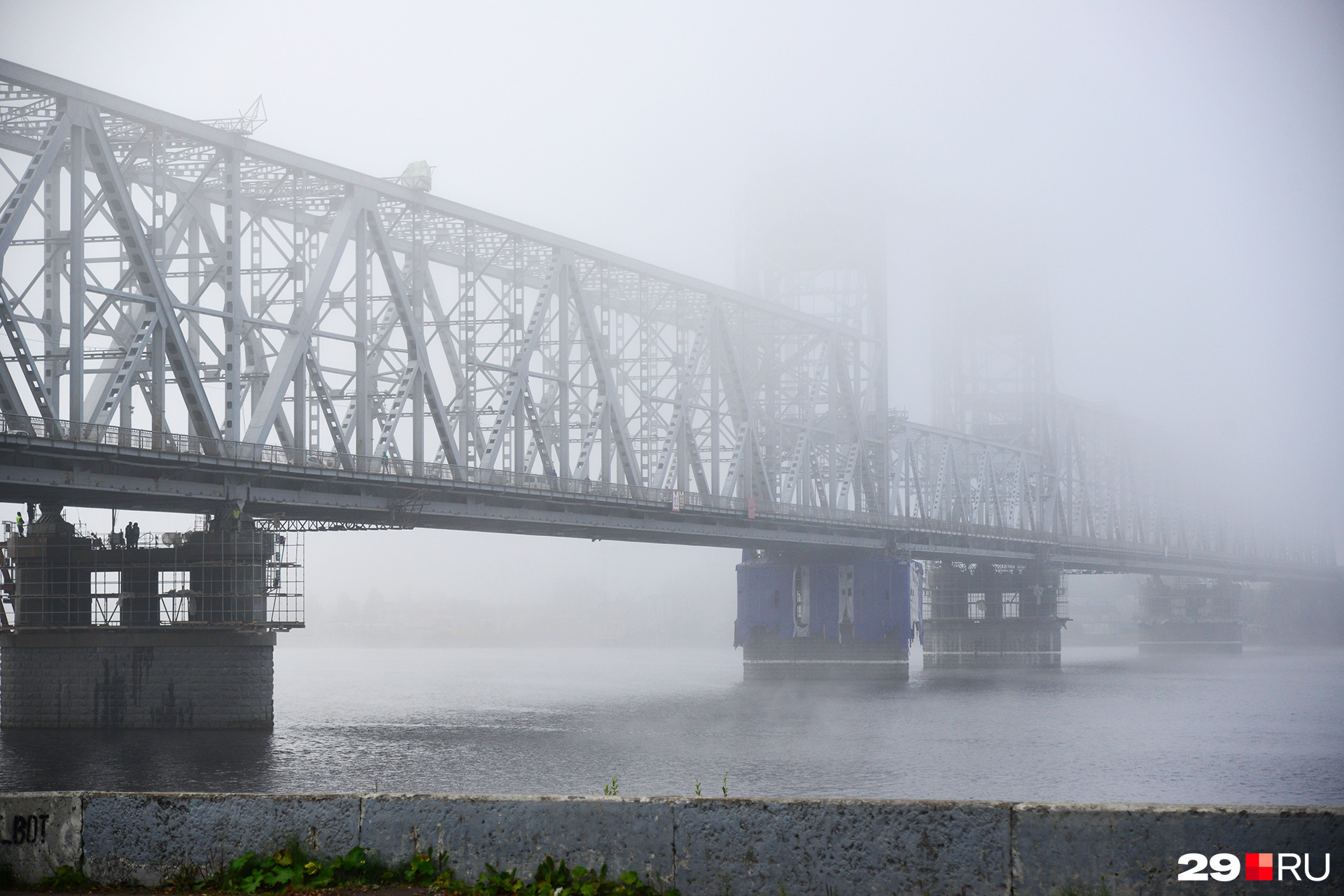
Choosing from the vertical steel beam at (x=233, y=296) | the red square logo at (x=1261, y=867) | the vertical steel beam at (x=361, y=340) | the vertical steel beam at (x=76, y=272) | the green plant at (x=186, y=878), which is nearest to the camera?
the red square logo at (x=1261, y=867)

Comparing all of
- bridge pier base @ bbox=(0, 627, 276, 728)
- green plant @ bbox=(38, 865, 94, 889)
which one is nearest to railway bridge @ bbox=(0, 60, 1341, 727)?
bridge pier base @ bbox=(0, 627, 276, 728)

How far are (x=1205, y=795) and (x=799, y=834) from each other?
35.3 metres

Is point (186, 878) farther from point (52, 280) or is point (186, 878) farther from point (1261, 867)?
point (52, 280)

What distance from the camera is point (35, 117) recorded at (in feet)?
194

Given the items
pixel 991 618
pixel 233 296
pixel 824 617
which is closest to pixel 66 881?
pixel 233 296

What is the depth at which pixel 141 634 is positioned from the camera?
5788 centimetres

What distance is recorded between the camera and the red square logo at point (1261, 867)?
34.8ft

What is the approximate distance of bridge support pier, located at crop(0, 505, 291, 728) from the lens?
5766cm

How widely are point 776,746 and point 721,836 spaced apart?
49.0 m

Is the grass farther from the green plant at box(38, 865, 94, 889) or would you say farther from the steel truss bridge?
the steel truss bridge

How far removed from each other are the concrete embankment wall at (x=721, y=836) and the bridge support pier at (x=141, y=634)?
46.5 meters

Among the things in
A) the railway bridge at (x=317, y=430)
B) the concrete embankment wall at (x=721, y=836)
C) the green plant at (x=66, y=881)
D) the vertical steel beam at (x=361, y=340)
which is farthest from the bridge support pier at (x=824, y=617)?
the green plant at (x=66, y=881)

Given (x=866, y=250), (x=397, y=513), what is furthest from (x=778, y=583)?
(x=397, y=513)
